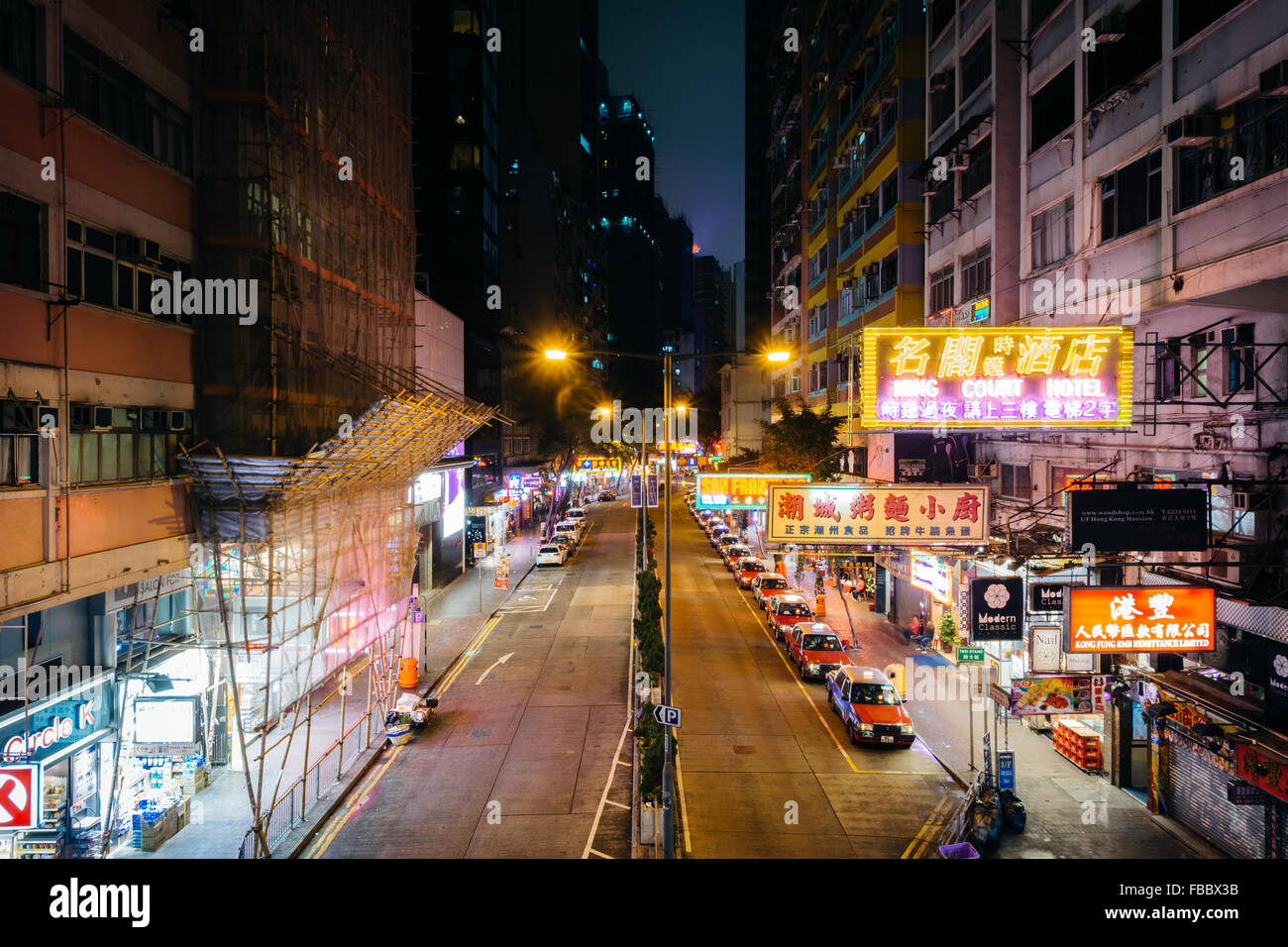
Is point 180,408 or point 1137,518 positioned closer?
point 1137,518

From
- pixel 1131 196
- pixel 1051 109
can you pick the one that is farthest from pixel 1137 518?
pixel 1051 109

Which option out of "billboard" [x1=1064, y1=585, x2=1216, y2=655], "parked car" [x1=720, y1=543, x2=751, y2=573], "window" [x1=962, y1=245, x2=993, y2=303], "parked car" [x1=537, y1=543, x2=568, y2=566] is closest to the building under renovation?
"billboard" [x1=1064, y1=585, x2=1216, y2=655]

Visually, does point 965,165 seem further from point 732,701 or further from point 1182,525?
point 732,701

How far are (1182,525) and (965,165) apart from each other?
50.7 ft

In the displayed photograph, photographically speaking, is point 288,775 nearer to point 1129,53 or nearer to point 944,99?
point 1129,53

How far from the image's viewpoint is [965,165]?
22703mm

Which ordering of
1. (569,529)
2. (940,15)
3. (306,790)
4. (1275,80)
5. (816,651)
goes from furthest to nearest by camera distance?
(569,529)
(940,15)
(816,651)
(306,790)
(1275,80)

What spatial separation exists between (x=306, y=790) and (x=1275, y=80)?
2112cm

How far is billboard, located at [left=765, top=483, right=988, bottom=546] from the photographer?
44.4 feet

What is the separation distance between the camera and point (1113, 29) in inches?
594

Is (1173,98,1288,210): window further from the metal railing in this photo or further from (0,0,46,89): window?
the metal railing
